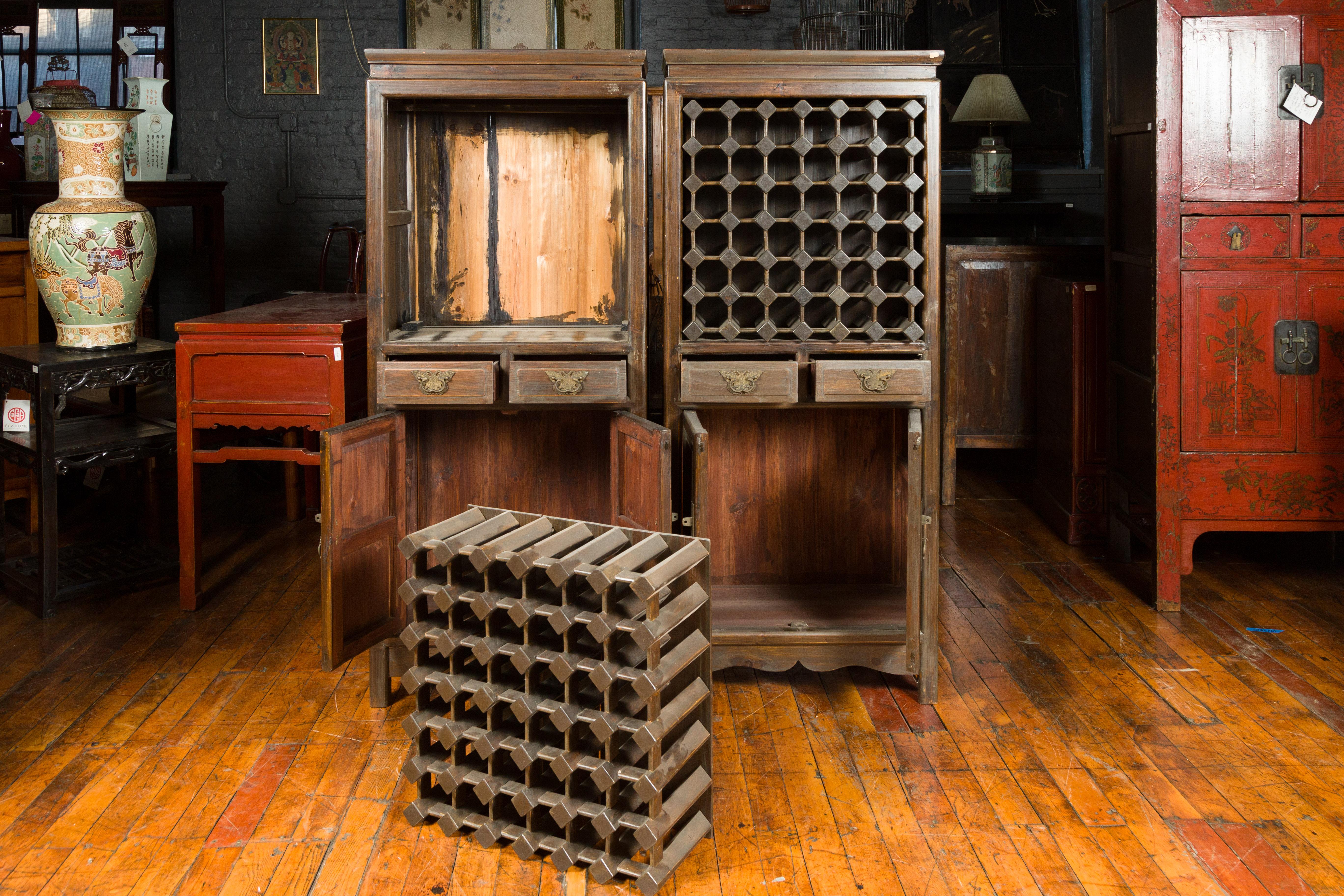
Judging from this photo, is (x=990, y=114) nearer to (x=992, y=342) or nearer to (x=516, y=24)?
(x=992, y=342)

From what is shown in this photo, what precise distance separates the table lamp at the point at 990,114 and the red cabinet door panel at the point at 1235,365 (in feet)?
8.27

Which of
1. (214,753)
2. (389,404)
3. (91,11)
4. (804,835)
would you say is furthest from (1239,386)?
(91,11)

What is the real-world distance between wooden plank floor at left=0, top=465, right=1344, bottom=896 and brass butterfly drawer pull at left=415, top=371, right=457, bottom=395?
831 millimetres

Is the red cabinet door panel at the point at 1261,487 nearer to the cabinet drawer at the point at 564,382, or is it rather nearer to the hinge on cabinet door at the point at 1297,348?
the hinge on cabinet door at the point at 1297,348

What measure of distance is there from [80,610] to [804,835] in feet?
8.37

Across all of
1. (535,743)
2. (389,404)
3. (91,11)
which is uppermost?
(91,11)

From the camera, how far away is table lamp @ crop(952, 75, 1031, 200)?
611 cm

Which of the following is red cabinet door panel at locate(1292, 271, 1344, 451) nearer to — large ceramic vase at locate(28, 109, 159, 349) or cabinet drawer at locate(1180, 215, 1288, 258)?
cabinet drawer at locate(1180, 215, 1288, 258)

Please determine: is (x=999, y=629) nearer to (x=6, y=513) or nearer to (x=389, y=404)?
(x=389, y=404)

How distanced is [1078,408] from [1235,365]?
0.84m

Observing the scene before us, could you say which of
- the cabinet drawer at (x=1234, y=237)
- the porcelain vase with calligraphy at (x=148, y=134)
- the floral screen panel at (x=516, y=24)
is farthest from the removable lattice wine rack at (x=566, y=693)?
the floral screen panel at (x=516, y=24)

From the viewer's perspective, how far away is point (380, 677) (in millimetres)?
3057

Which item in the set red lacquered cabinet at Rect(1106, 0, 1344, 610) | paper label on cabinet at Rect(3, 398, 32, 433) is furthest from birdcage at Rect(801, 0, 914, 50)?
paper label on cabinet at Rect(3, 398, 32, 433)

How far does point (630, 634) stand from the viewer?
224 cm
